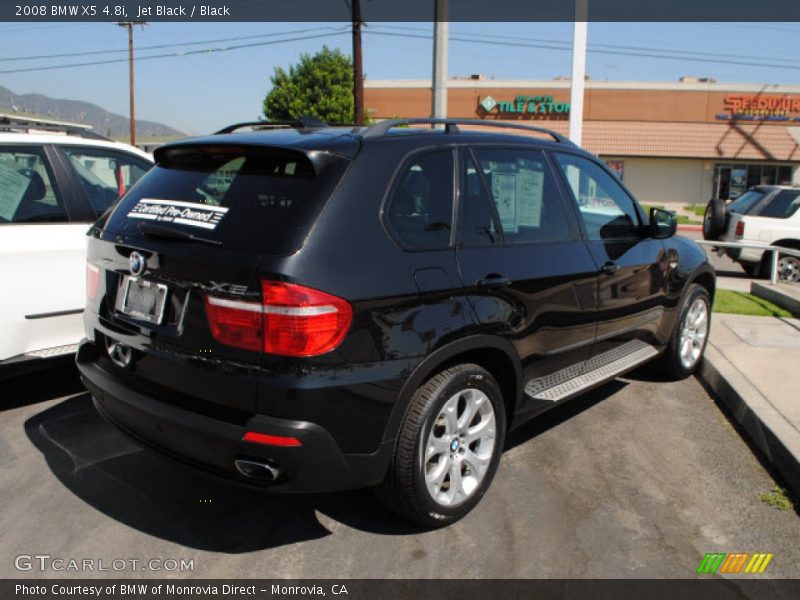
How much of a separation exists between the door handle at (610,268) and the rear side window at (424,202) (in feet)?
4.35

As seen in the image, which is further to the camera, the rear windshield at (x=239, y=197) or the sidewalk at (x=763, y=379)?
the sidewalk at (x=763, y=379)

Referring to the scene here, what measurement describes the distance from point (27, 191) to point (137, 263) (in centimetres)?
214

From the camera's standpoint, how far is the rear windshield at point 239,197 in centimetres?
273

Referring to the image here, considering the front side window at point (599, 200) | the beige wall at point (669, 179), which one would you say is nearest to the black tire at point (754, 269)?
the front side window at point (599, 200)

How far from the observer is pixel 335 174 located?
286cm

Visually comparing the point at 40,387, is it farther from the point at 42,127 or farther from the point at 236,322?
the point at 236,322

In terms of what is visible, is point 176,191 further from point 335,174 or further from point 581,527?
point 581,527

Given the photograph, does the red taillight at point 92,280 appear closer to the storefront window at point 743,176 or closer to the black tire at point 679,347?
the black tire at point 679,347

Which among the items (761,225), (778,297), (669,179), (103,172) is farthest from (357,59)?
(669,179)

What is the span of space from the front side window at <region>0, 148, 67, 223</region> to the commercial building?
33862mm

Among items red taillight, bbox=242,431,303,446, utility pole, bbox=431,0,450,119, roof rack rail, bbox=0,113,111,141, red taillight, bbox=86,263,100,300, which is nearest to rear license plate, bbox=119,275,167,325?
red taillight, bbox=86,263,100,300

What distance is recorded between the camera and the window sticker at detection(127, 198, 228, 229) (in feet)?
9.52

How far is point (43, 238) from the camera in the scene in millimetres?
4457

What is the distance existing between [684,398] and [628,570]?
251cm
